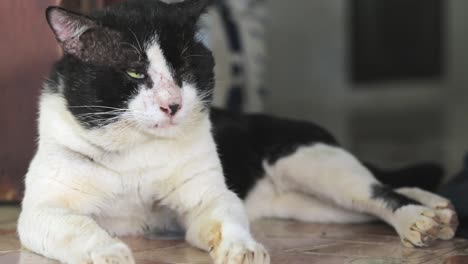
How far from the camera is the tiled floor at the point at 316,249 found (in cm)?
207

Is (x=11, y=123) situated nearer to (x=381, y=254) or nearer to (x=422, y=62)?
(x=381, y=254)

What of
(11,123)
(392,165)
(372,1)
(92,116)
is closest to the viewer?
(92,116)

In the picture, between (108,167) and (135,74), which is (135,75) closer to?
(135,74)

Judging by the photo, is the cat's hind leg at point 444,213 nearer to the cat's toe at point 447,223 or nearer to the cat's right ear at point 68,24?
the cat's toe at point 447,223

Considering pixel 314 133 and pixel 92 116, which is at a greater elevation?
pixel 92 116

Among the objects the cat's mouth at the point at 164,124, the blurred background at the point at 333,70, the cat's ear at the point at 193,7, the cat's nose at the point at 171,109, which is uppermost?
the cat's ear at the point at 193,7

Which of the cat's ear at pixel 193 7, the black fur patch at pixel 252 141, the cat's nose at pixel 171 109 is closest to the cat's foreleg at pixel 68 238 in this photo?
the cat's nose at pixel 171 109

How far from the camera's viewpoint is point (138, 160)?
221cm

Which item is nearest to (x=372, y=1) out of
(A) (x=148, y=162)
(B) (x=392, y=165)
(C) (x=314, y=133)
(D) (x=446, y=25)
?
(D) (x=446, y=25)

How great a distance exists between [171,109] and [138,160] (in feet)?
0.93

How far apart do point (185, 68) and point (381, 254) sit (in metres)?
0.77

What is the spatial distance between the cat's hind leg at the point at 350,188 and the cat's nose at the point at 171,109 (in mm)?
804

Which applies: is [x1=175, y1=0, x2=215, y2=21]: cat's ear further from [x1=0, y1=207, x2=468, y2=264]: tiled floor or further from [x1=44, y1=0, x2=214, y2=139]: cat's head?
[x1=0, y1=207, x2=468, y2=264]: tiled floor

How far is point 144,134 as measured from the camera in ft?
7.02
